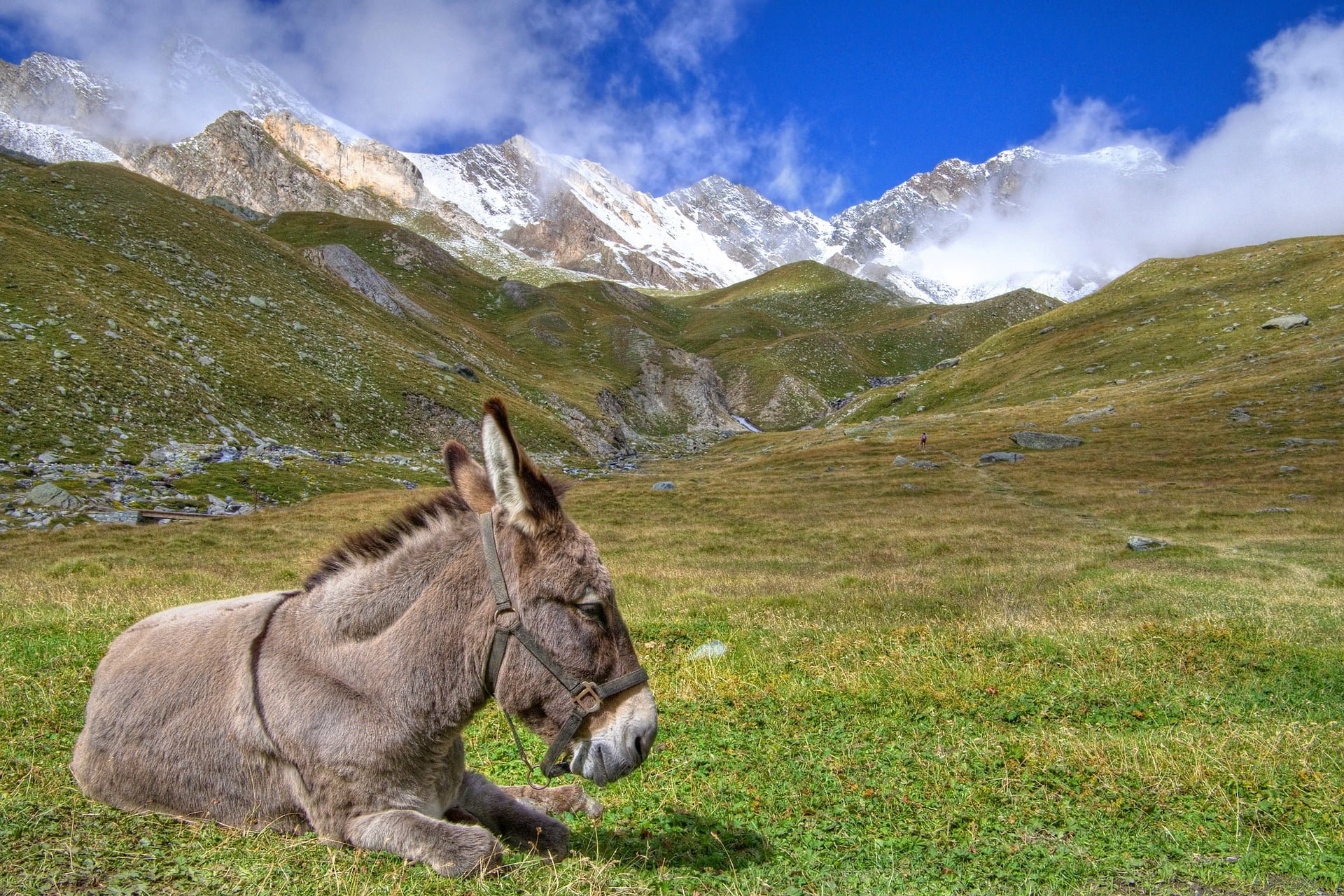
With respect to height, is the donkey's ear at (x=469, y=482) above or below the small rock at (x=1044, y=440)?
above

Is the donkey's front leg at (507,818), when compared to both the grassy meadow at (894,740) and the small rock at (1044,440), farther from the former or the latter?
the small rock at (1044,440)

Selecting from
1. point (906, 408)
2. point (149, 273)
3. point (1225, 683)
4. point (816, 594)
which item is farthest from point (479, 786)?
point (906, 408)

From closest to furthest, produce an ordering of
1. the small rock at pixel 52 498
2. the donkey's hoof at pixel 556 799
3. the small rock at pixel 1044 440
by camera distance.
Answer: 1. the donkey's hoof at pixel 556 799
2. the small rock at pixel 52 498
3. the small rock at pixel 1044 440

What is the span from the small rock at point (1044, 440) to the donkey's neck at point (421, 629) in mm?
65352

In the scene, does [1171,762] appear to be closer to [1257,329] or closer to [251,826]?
[251,826]

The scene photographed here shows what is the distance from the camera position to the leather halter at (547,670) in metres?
3.89

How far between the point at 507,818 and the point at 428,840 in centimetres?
88

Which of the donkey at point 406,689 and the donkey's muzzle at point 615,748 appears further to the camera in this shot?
the donkey at point 406,689

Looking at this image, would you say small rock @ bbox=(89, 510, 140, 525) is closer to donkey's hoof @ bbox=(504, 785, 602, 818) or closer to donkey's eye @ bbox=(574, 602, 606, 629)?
donkey's hoof @ bbox=(504, 785, 602, 818)

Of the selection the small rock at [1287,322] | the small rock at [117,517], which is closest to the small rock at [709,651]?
the small rock at [117,517]

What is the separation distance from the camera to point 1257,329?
90812 mm

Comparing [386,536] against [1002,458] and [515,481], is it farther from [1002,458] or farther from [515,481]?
[1002,458]

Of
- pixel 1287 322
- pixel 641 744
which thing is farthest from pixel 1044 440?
pixel 641 744

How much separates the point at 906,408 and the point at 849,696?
111m
